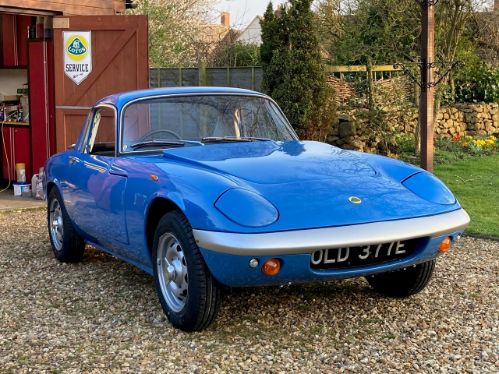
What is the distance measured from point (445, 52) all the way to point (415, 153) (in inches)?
100

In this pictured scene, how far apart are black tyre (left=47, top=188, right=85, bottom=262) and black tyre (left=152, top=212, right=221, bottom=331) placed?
177cm

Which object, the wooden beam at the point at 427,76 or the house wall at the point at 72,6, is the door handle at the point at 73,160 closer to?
the wooden beam at the point at 427,76

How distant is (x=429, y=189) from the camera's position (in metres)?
4.35


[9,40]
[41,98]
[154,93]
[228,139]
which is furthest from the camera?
[9,40]

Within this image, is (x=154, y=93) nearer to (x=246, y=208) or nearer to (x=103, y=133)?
(x=103, y=133)

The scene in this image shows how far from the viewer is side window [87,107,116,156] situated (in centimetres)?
527

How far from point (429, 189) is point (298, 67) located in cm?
657

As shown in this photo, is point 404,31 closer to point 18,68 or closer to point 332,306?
point 18,68

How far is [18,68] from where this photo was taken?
37.9 ft

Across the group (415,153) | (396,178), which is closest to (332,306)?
(396,178)

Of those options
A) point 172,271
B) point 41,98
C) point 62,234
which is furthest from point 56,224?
point 41,98

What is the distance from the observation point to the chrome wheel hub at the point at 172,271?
13.8 ft

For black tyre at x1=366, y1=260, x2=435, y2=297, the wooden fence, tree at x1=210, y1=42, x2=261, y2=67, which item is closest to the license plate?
black tyre at x1=366, y1=260, x2=435, y2=297

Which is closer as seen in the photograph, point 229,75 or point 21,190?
point 21,190
